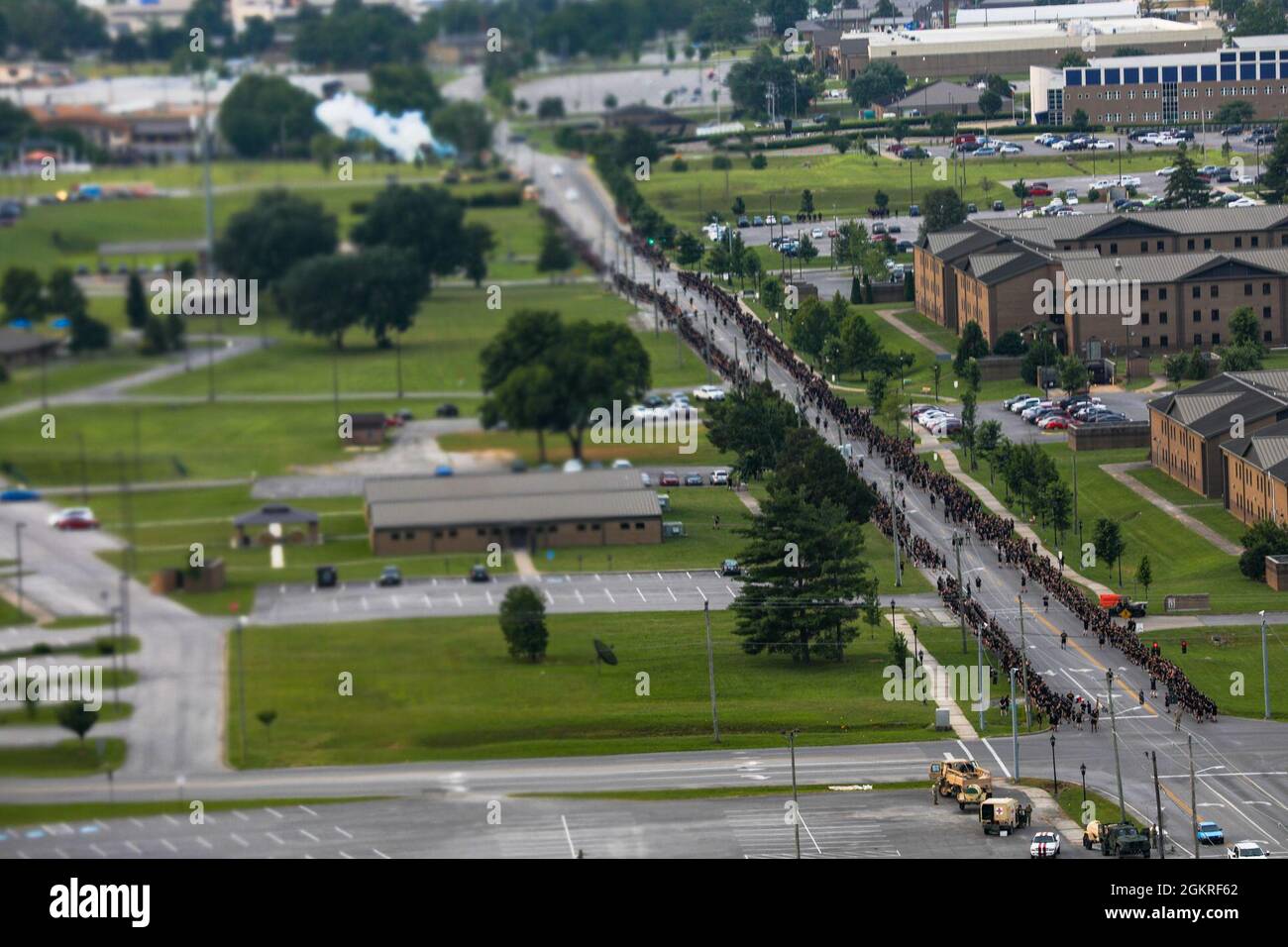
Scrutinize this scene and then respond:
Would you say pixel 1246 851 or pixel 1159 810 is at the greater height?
pixel 1159 810

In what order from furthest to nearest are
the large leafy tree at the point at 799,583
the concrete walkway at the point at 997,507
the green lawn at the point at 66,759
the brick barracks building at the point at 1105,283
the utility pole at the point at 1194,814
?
the brick barracks building at the point at 1105,283, the concrete walkway at the point at 997,507, the large leafy tree at the point at 799,583, the utility pole at the point at 1194,814, the green lawn at the point at 66,759

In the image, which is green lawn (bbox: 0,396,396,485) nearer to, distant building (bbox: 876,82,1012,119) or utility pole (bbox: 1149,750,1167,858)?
utility pole (bbox: 1149,750,1167,858)

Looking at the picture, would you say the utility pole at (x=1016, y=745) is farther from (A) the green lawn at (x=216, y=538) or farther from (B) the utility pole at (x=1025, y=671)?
(A) the green lawn at (x=216, y=538)

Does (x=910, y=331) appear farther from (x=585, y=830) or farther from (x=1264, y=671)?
(x=585, y=830)

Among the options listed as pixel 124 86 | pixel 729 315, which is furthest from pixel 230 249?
pixel 729 315

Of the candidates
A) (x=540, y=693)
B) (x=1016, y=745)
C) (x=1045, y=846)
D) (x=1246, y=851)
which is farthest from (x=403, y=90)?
(x=1016, y=745)

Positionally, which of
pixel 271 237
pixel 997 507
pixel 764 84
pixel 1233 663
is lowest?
pixel 1233 663

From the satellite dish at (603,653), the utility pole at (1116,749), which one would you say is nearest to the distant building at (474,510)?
the satellite dish at (603,653)
